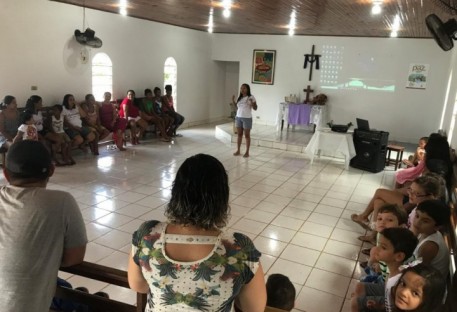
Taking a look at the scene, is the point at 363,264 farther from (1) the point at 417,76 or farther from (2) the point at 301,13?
(1) the point at 417,76

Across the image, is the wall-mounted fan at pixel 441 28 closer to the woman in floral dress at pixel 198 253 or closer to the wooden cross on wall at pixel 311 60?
the woman in floral dress at pixel 198 253

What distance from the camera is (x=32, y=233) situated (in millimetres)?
1349

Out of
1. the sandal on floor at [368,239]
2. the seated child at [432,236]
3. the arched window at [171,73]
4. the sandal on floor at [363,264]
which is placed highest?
the arched window at [171,73]

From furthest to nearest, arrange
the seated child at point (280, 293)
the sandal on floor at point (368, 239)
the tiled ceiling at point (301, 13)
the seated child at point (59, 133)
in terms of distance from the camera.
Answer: the seated child at point (59, 133) < the tiled ceiling at point (301, 13) < the sandal on floor at point (368, 239) < the seated child at point (280, 293)

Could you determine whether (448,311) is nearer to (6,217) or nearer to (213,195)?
(213,195)

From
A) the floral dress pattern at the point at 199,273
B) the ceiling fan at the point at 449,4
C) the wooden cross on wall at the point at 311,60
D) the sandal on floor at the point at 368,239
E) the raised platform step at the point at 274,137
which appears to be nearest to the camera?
the floral dress pattern at the point at 199,273

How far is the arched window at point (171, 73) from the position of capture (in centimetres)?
920

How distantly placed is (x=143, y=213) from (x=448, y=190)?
3.26 metres

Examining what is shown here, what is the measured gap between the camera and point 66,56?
6555mm

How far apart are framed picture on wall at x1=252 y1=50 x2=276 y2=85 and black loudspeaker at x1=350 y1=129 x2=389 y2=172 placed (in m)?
4.10

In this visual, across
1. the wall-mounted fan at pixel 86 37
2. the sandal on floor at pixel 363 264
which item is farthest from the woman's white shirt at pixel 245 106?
the sandal on floor at pixel 363 264

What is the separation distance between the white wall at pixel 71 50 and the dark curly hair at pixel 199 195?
564 cm

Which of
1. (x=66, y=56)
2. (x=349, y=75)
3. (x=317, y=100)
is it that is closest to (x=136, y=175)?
(x=66, y=56)

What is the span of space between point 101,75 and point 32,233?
6.60 metres
